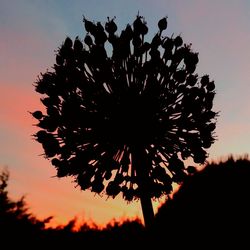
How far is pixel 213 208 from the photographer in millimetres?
20938

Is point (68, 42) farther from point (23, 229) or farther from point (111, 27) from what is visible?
point (23, 229)

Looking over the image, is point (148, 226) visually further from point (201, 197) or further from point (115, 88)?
point (201, 197)

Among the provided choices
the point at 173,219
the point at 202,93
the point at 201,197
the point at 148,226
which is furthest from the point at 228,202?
the point at 148,226

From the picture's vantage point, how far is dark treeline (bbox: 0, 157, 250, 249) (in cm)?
1860

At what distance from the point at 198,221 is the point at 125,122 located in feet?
27.7

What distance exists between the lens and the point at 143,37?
57.3 ft

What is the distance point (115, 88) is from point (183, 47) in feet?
14.6

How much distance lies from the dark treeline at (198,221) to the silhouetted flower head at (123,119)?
2063mm

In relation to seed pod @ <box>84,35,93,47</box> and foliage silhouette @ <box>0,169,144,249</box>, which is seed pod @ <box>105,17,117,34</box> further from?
foliage silhouette @ <box>0,169,144,249</box>

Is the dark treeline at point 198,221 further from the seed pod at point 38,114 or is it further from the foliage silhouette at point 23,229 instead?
the seed pod at point 38,114

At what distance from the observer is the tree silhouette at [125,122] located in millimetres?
14906

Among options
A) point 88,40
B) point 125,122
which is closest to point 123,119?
point 125,122

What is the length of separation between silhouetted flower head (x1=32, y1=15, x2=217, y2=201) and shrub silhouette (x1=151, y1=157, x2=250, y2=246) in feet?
8.96

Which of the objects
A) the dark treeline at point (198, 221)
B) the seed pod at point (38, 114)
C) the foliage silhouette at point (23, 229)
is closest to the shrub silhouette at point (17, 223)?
the foliage silhouette at point (23, 229)
